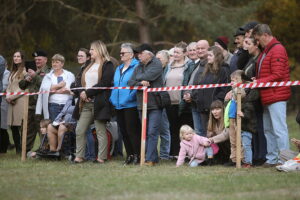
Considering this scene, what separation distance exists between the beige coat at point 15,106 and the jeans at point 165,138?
131 inches

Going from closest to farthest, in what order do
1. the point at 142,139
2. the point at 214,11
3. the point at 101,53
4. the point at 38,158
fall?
the point at 142,139 → the point at 101,53 → the point at 38,158 → the point at 214,11

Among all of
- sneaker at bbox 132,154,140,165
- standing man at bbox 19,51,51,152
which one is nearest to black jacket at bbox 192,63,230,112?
sneaker at bbox 132,154,140,165

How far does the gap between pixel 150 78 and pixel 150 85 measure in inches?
7.3

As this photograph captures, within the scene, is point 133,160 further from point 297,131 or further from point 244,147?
point 297,131

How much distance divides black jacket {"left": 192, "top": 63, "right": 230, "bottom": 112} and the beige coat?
15.1ft

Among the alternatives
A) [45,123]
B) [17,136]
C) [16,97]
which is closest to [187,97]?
[45,123]

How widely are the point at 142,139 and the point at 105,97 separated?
49.2 inches

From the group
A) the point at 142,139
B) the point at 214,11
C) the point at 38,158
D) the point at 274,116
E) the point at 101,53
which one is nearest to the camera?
the point at 274,116

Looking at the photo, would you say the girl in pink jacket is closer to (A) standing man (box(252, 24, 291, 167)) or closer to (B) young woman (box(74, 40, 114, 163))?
(A) standing man (box(252, 24, 291, 167))

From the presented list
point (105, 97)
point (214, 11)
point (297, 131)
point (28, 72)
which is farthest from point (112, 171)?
point (214, 11)

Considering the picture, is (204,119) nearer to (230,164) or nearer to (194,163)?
(194,163)

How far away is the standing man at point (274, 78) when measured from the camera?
11.4 m

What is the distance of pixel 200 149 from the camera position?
497 inches

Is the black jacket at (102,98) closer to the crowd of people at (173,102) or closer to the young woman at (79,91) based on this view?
the crowd of people at (173,102)
